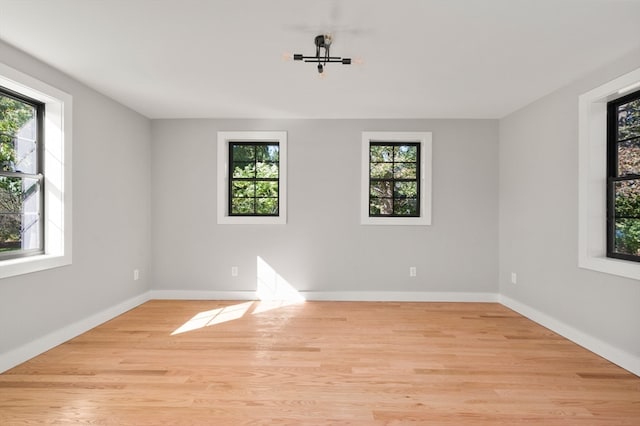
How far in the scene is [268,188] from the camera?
481cm

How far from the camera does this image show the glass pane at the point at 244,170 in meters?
4.83

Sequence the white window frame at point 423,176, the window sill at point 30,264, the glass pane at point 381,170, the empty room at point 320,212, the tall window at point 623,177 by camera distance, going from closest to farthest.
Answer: the empty room at point 320,212
the window sill at point 30,264
the tall window at point 623,177
the white window frame at point 423,176
the glass pane at point 381,170

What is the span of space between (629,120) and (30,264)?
521cm

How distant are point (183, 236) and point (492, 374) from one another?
400 centimetres

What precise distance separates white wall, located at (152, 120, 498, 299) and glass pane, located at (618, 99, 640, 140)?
170 cm

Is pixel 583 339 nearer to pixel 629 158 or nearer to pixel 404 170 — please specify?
pixel 629 158

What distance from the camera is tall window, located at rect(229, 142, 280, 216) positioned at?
480 centimetres

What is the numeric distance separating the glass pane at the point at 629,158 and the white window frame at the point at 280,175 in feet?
11.7

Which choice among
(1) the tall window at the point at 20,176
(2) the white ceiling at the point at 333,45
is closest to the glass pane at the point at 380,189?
(2) the white ceiling at the point at 333,45

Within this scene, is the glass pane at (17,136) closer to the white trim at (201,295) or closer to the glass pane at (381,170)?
the white trim at (201,295)

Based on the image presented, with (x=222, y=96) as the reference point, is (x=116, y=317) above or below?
below

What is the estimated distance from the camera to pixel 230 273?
469 cm

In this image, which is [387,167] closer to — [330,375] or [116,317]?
[330,375]

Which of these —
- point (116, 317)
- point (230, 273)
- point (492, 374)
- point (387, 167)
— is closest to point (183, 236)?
point (230, 273)
